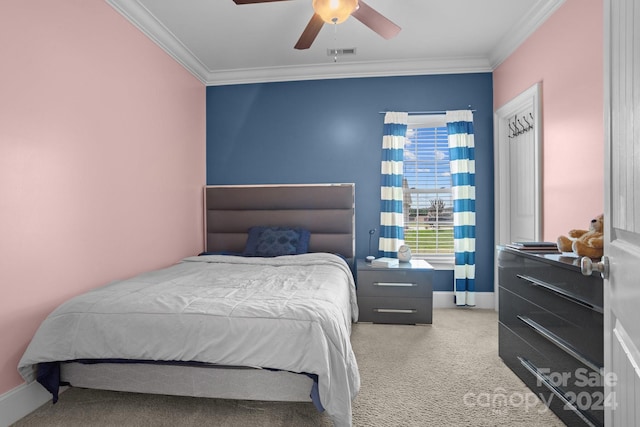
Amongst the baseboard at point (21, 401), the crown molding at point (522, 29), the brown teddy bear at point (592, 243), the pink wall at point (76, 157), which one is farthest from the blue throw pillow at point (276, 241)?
the crown molding at point (522, 29)

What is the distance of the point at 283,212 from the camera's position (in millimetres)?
3840

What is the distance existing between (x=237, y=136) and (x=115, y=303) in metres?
2.63

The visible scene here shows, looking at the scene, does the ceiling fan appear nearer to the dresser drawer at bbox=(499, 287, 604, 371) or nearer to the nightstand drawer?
the dresser drawer at bbox=(499, 287, 604, 371)

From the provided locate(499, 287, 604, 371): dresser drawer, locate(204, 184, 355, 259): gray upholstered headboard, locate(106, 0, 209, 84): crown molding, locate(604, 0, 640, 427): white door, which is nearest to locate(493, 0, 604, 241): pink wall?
locate(499, 287, 604, 371): dresser drawer

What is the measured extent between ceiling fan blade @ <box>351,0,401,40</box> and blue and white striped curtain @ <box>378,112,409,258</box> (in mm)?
1501

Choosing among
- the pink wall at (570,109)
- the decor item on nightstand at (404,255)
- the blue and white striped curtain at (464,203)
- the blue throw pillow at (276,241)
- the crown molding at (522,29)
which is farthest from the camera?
the blue and white striped curtain at (464,203)

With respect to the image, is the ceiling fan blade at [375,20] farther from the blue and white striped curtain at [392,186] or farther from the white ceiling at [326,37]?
the blue and white striped curtain at [392,186]

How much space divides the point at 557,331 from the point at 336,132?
287 centimetres

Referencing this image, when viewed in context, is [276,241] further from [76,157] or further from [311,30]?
[311,30]

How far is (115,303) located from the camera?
1.86 meters

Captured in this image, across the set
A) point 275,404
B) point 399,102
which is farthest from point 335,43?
point 275,404

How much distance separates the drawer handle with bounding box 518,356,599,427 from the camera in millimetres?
1547

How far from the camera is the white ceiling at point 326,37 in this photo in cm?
275

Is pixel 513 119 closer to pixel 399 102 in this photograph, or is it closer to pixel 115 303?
pixel 399 102
